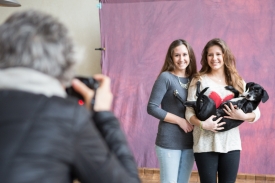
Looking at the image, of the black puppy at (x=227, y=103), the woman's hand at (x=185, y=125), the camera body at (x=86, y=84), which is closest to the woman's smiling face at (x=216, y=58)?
the black puppy at (x=227, y=103)

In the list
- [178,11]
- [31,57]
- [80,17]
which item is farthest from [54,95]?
[80,17]

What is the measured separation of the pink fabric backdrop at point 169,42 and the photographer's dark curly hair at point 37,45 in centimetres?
288

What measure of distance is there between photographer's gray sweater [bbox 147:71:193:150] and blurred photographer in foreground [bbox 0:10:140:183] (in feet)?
4.72

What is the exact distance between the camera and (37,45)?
2.42ft

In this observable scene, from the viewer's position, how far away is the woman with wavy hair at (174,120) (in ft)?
7.25

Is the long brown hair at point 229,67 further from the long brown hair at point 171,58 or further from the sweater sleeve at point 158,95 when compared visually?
the sweater sleeve at point 158,95

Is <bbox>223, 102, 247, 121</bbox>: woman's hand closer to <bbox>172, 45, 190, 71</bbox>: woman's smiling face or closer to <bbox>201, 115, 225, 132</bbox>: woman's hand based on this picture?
<bbox>201, 115, 225, 132</bbox>: woman's hand

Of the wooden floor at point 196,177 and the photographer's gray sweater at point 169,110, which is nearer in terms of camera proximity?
the photographer's gray sweater at point 169,110

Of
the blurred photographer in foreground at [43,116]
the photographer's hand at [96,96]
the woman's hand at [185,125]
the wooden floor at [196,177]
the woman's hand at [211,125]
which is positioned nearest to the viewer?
the blurred photographer in foreground at [43,116]

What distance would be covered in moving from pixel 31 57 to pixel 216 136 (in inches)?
61.8

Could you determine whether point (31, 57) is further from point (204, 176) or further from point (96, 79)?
point (204, 176)

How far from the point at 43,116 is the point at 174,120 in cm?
158

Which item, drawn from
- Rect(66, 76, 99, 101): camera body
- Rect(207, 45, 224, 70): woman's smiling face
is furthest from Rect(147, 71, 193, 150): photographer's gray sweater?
Rect(66, 76, 99, 101): camera body

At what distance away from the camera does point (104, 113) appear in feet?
2.75
